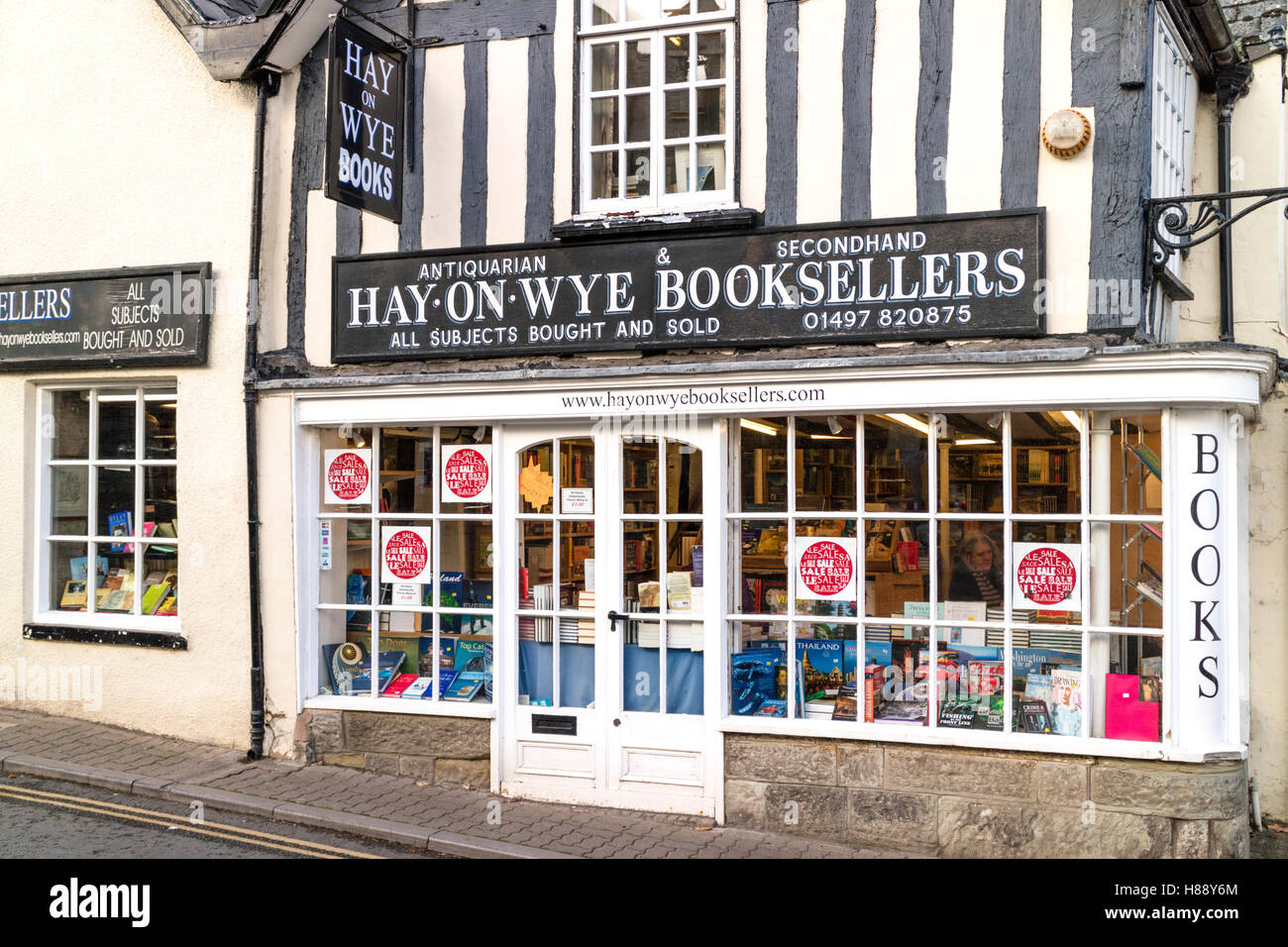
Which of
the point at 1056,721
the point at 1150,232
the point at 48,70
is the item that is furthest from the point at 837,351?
the point at 48,70

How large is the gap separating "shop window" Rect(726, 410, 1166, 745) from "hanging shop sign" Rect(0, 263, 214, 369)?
402 cm

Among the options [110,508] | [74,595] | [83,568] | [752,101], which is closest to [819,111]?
[752,101]

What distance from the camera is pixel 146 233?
27.1 feet

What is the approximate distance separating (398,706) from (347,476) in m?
1.56

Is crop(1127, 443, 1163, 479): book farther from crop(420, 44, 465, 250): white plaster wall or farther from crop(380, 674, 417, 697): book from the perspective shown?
crop(380, 674, 417, 697): book

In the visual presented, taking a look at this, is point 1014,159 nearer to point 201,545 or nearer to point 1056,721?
point 1056,721

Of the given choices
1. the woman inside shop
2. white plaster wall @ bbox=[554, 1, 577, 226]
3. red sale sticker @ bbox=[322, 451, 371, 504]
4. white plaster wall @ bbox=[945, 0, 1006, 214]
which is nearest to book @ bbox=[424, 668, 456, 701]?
red sale sticker @ bbox=[322, 451, 371, 504]

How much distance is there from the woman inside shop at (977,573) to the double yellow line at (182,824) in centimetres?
353

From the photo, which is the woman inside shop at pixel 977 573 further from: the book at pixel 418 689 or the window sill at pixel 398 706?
the book at pixel 418 689

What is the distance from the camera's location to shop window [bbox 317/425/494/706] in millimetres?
7453

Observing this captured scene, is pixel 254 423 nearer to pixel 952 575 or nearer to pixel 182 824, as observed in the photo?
pixel 182 824

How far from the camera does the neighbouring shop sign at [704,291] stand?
623 cm

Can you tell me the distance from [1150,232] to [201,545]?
6.30 metres

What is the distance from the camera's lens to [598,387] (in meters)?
6.91
